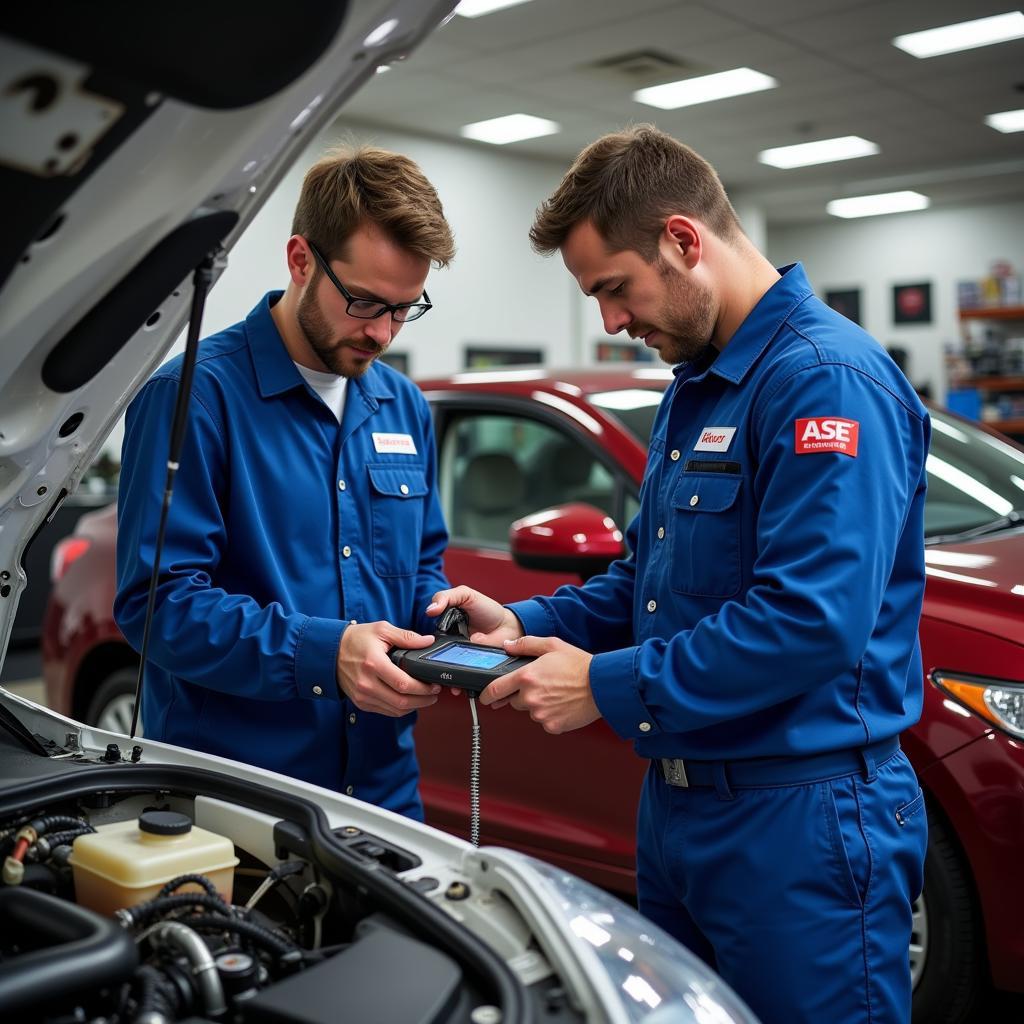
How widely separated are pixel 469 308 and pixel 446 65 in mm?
2704

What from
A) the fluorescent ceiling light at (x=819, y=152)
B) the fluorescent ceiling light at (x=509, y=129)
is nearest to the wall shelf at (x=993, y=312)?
the fluorescent ceiling light at (x=819, y=152)

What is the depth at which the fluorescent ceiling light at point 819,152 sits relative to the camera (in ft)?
33.5

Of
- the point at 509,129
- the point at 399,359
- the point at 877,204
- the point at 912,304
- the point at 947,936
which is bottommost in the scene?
the point at 947,936

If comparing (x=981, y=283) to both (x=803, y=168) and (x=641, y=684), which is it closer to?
(x=803, y=168)

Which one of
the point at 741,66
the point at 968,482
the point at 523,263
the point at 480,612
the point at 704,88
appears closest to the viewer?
the point at 480,612

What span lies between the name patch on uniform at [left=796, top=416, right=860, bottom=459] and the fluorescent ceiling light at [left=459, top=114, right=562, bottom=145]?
27.2ft

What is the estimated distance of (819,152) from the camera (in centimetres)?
1059

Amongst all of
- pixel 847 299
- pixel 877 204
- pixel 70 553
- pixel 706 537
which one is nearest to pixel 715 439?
pixel 706 537

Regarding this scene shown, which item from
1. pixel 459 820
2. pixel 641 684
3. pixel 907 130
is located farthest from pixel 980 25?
pixel 641 684

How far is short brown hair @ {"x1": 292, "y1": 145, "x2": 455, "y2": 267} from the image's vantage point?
70.6 inches

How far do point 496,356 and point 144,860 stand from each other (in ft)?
30.5

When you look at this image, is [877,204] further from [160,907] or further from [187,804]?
[160,907]

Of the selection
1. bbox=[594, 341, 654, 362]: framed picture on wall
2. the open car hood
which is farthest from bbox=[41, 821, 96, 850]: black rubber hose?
bbox=[594, 341, 654, 362]: framed picture on wall

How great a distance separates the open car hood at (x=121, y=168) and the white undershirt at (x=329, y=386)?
A: 0.41 meters
